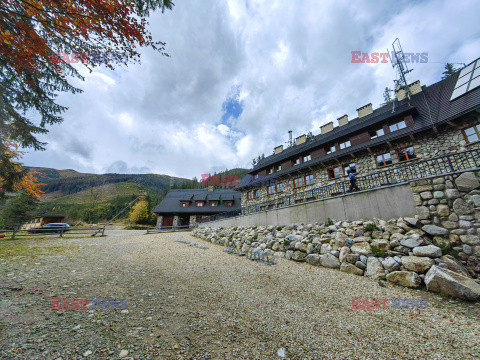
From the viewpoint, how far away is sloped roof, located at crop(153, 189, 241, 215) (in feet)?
116

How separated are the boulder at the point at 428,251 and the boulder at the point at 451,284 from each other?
55 cm

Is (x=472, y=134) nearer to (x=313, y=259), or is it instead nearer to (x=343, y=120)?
(x=343, y=120)

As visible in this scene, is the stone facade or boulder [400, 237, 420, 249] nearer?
boulder [400, 237, 420, 249]

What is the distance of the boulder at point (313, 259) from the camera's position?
327 inches

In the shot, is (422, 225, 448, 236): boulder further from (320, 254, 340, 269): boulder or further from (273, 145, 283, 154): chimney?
(273, 145, 283, 154): chimney

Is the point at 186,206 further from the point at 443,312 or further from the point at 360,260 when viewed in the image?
the point at 443,312

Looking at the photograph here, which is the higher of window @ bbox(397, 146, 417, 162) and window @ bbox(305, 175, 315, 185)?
window @ bbox(397, 146, 417, 162)

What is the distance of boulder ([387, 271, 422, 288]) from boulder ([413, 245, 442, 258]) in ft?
2.95

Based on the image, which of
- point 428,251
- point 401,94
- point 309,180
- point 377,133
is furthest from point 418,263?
point 401,94

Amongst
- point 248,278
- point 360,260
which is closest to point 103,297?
point 248,278

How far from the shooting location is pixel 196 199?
123ft

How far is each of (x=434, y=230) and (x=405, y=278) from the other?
8.78 feet

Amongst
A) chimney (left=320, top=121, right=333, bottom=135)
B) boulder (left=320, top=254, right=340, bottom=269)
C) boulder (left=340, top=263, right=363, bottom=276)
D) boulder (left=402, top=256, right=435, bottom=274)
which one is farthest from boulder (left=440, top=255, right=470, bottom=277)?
chimney (left=320, top=121, right=333, bottom=135)

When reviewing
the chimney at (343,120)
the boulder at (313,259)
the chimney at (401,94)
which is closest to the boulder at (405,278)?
the boulder at (313,259)
